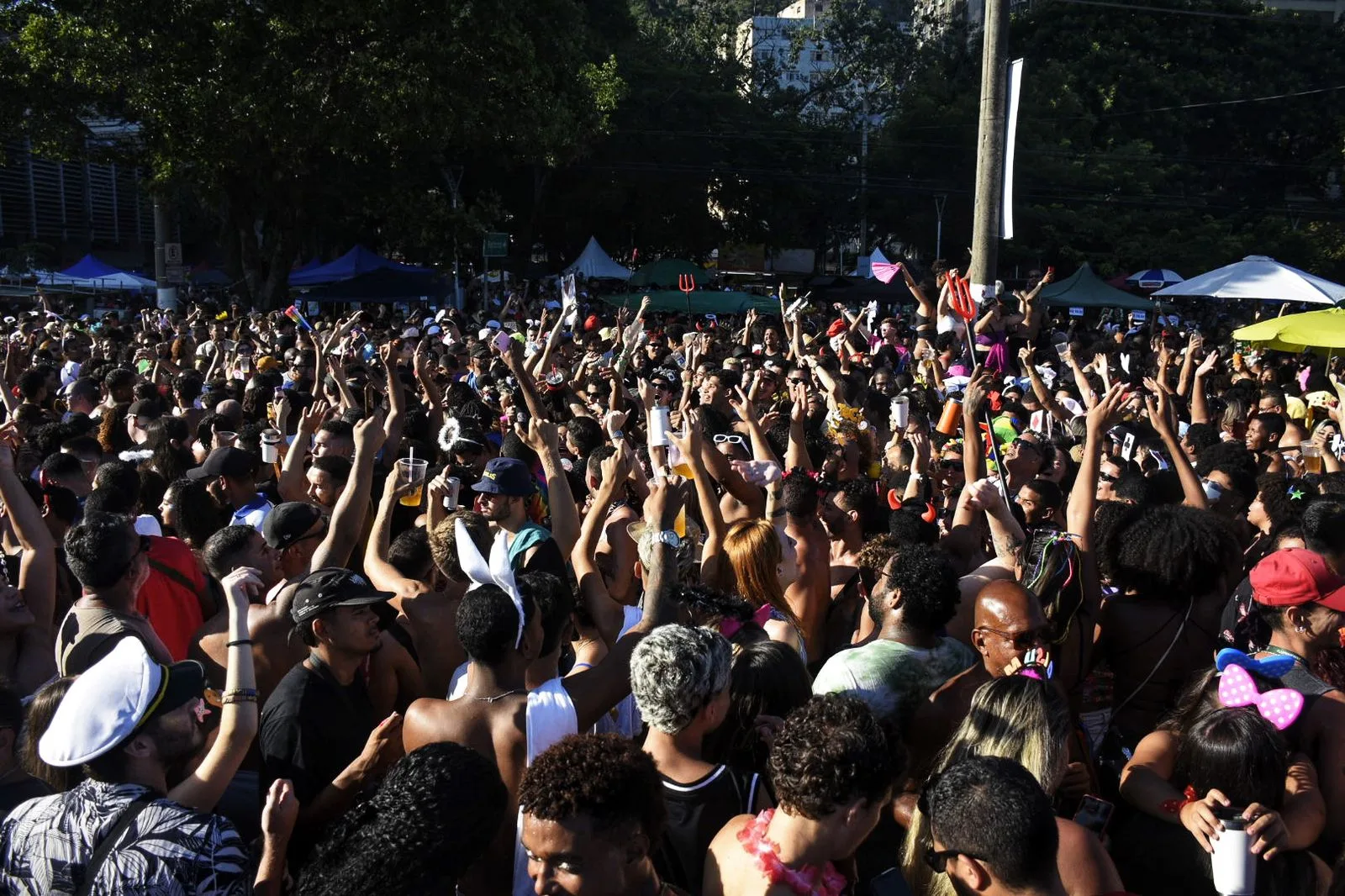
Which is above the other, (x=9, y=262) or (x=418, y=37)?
(x=418, y=37)

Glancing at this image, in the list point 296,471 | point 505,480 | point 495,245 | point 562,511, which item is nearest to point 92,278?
point 495,245

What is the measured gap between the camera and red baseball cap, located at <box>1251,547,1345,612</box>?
3848 mm

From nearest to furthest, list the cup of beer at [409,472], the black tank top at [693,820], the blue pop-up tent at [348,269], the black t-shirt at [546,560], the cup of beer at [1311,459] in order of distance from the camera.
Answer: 1. the black tank top at [693,820]
2. the black t-shirt at [546,560]
3. the cup of beer at [409,472]
4. the cup of beer at [1311,459]
5. the blue pop-up tent at [348,269]

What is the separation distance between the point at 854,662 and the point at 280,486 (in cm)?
407

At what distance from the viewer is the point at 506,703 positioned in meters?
3.40

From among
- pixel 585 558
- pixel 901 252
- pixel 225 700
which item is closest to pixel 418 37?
pixel 585 558

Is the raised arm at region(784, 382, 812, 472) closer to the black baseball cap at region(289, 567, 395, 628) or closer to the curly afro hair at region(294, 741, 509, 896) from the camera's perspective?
the black baseball cap at region(289, 567, 395, 628)

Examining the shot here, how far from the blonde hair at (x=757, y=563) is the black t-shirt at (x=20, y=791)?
2.43m

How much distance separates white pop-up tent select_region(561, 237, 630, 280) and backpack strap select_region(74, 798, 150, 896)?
29.6 metres

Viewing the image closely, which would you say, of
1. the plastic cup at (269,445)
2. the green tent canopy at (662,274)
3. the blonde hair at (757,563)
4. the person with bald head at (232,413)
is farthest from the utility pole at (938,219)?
the blonde hair at (757,563)

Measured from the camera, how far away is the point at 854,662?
3.90 meters

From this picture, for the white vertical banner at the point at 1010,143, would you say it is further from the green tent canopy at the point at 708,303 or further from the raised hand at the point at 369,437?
the green tent canopy at the point at 708,303

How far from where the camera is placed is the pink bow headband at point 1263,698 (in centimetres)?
331

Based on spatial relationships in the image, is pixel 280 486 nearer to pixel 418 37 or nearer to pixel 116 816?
pixel 116 816
